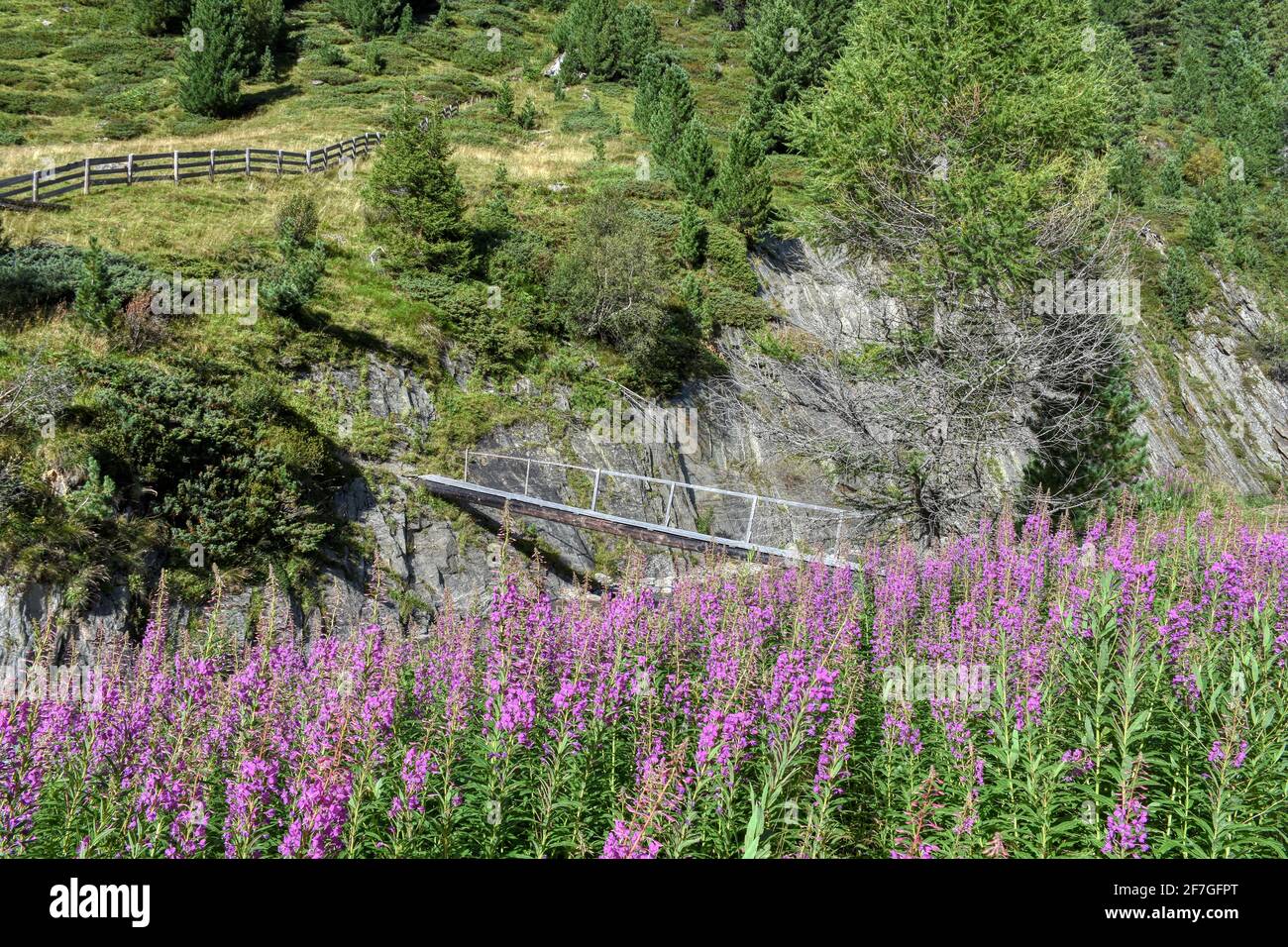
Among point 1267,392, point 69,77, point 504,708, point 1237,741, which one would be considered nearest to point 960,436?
point 1237,741

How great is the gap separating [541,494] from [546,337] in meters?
6.27

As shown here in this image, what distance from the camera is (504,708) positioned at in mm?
4688

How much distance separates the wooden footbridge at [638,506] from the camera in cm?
1656

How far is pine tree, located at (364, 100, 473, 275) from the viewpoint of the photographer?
24.4 m

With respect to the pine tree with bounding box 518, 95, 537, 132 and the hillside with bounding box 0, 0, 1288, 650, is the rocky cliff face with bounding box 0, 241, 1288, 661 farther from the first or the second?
the pine tree with bounding box 518, 95, 537, 132

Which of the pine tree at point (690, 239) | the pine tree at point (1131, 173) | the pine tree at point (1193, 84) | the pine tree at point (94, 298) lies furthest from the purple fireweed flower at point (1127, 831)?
the pine tree at point (1193, 84)

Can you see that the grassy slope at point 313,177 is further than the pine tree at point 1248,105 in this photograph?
No

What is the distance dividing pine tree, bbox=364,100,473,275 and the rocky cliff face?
4864mm

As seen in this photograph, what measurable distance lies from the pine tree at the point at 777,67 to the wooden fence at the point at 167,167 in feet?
62.6

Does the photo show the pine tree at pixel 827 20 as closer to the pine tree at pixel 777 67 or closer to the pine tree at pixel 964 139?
the pine tree at pixel 777 67

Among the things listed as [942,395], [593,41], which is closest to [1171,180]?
[593,41]

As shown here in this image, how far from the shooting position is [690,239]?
28703 mm
